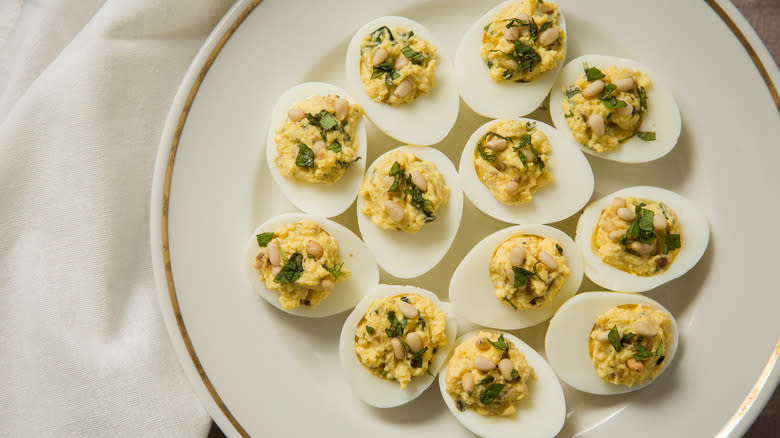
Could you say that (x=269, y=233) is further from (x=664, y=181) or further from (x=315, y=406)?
(x=664, y=181)

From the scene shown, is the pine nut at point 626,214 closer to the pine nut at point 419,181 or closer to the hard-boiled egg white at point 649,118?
the hard-boiled egg white at point 649,118

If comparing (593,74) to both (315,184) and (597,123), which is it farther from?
(315,184)

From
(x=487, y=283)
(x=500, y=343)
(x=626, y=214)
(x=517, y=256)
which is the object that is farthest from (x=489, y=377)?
(x=626, y=214)

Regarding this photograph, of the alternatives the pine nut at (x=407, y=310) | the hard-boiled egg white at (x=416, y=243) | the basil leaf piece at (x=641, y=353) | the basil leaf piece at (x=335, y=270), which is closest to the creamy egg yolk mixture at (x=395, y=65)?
the hard-boiled egg white at (x=416, y=243)

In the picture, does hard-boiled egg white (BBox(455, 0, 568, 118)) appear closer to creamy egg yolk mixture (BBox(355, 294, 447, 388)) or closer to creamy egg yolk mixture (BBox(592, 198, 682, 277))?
creamy egg yolk mixture (BBox(592, 198, 682, 277))

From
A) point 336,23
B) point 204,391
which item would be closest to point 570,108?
point 336,23
